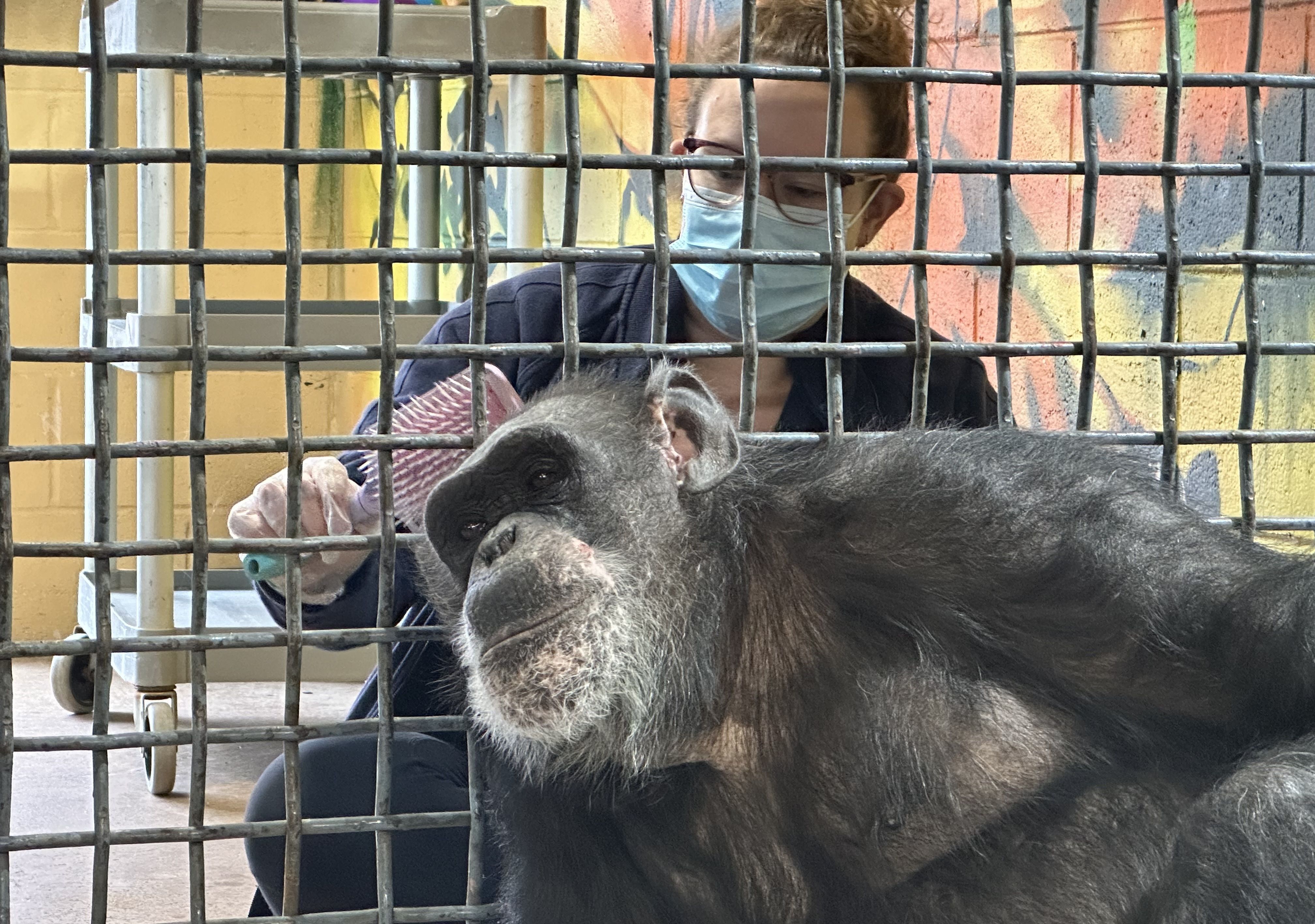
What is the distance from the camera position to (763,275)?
215cm

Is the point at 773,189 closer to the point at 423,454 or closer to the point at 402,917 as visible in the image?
the point at 423,454

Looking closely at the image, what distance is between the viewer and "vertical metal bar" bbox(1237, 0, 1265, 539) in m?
1.82

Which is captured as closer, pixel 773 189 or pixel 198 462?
pixel 198 462

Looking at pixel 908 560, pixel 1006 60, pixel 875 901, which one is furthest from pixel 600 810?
pixel 1006 60

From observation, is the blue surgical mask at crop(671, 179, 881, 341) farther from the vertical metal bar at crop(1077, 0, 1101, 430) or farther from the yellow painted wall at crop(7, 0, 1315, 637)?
the yellow painted wall at crop(7, 0, 1315, 637)

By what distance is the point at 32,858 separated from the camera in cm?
344

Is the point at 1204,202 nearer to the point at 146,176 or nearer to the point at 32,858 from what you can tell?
the point at 146,176

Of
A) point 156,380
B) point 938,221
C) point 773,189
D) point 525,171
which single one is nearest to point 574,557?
point 773,189

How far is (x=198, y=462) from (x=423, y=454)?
1.09 feet

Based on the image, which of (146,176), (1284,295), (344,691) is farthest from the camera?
(344,691)

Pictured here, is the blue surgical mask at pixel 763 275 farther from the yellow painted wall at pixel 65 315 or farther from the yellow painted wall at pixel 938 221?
the yellow painted wall at pixel 65 315

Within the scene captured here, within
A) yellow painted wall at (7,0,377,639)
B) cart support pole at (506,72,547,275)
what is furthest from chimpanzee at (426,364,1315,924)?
yellow painted wall at (7,0,377,639)

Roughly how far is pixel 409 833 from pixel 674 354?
40.1 inches

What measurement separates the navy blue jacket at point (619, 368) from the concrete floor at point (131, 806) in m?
0.68
